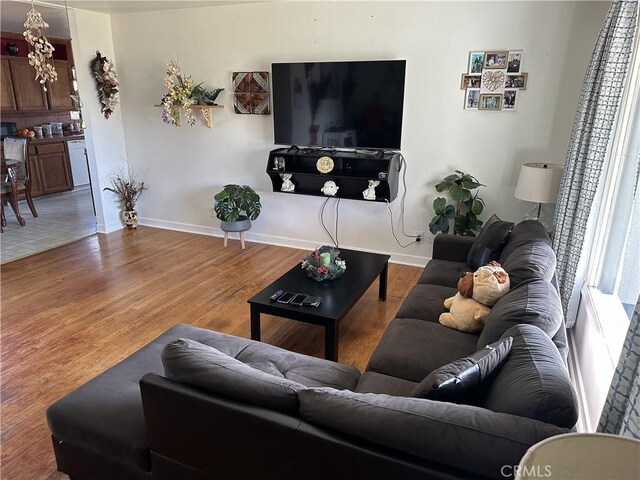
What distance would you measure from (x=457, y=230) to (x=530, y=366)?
2.67m

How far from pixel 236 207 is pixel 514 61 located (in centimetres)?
288

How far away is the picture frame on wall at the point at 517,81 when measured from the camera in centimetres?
357

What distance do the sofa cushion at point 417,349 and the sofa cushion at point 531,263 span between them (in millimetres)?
379

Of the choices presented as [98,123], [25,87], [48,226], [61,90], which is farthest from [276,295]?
[61,90]

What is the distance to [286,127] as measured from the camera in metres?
4.37

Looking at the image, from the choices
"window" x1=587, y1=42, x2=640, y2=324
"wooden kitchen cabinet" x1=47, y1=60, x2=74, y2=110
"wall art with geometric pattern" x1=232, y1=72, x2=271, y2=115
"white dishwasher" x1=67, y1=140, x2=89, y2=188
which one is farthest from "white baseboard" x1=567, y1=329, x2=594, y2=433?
"wooden kitchen cabinet" x1=47, y1=60, x2=74, y2=110

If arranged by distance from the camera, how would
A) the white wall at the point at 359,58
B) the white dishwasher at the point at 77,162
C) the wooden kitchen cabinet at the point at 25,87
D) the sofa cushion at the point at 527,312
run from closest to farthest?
the sofa cushion at the point at 527,312
the white wall at the point at 359,58
the wooden kitchen cabinet at the point at 25,87
the white dishwasher at the point at 77,162

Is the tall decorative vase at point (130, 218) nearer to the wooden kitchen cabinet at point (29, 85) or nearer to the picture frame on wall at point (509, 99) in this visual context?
the wooden kitchen cabinet at point (29, 85)

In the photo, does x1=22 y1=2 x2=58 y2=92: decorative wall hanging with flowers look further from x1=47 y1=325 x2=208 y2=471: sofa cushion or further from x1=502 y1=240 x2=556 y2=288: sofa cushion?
x1=502 y1=240 x2=556 y2=288: sofa cushion

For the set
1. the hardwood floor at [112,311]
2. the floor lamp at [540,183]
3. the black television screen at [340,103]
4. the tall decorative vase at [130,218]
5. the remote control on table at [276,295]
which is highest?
the black television screen at [340,103]

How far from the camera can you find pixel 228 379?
4.62ft

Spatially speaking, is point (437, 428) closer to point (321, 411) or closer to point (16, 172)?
point (321, 411)

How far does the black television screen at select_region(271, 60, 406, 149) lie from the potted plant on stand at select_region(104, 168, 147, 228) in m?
2.14

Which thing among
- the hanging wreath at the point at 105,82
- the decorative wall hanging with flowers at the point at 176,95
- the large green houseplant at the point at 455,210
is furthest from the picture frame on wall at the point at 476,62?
the hanging wreath at the point at 105,82
